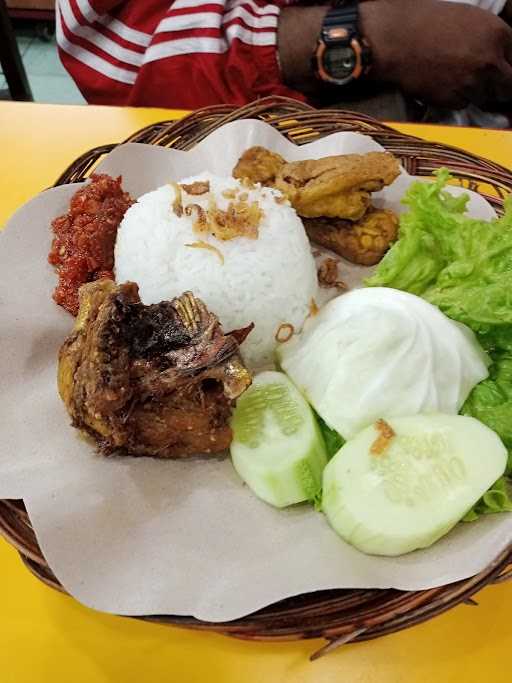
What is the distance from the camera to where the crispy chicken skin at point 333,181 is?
94.0 inches

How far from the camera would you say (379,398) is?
1929 millimetres

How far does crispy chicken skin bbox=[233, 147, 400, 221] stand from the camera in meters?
2.39

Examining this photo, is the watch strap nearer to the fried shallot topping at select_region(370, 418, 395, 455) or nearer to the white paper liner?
the white paper liner

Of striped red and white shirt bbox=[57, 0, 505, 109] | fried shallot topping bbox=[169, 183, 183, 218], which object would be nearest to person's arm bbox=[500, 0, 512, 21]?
striped red and white shirt bbox=[57, 0, 505, 109]

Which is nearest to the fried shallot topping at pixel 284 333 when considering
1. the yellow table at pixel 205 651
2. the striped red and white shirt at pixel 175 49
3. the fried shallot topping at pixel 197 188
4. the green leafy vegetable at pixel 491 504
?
the fried shallot topping at pixel 197 188

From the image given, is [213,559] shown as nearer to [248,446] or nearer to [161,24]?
[248,446]

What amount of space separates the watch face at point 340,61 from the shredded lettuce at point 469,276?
4.51 ft

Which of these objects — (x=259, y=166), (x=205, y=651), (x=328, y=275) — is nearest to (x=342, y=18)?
(x=259, y=166)

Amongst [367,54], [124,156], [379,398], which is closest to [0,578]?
[379,398]

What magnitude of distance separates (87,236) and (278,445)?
44.1 inches

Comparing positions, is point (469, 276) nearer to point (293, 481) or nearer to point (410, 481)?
point (410, 481)

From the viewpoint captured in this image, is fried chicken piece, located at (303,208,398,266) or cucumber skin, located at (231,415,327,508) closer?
cucumber skin, located at (231,415,327,508)

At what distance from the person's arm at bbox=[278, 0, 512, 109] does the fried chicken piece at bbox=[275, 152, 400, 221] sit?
4.18ft

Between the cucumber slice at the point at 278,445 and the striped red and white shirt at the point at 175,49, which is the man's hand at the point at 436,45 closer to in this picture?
the striped red and white shirt at the point at 175,49
